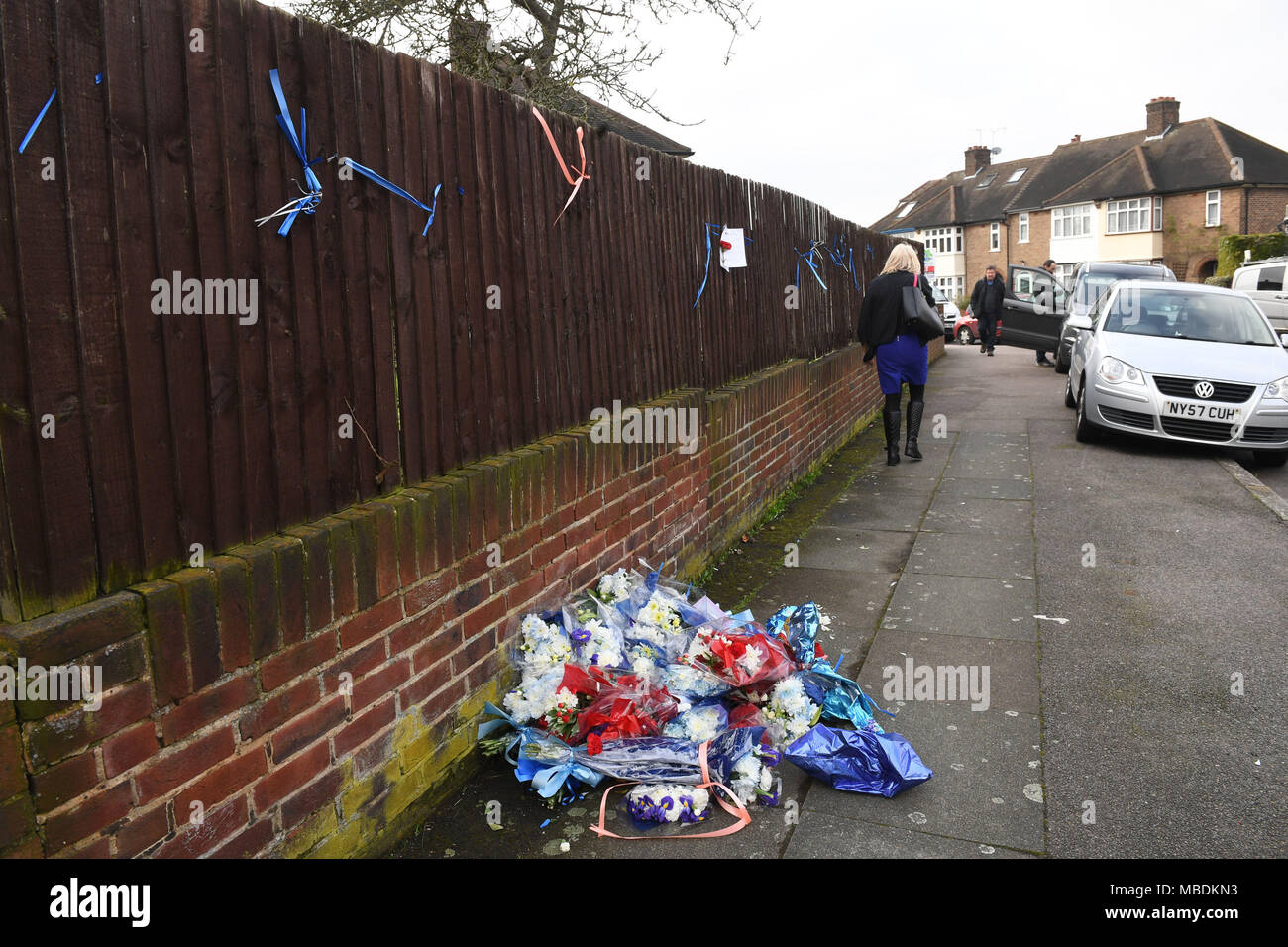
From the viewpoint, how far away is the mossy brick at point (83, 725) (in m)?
1.82

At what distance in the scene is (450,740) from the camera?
316 cm

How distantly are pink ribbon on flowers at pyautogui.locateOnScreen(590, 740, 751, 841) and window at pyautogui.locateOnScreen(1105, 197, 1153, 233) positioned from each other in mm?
50585

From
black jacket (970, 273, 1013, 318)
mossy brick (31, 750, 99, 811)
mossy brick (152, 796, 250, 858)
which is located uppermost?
black jacket (970, 273, 1013, 318)

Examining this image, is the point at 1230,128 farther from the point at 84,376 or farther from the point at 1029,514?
the point at 84,376

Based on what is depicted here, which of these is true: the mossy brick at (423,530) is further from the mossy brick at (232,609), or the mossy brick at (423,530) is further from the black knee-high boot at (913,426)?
the black knee-high boot at (913,426)

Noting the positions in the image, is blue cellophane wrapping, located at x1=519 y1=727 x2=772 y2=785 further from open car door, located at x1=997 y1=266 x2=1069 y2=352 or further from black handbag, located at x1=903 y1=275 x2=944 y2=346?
open car door, located at x1=997 y1=266 x2=1069 y2=352

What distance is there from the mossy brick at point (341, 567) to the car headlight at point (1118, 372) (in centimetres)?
840

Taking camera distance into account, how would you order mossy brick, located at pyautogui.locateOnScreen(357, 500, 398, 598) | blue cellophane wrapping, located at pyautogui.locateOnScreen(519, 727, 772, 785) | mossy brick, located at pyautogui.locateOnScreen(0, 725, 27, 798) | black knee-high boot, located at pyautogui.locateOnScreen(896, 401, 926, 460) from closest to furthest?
mossy brick, located at pyautogui.locateOnScreen(0, 725, 27, 798), mossy brick, located at pyautogui.locateOnScreen(357, 500, 398, 598), blue cellophane wrapping, located at pyautogui.locateOnScreen(519, 727, 772, 785), black knee-high boot, located at pyautogui.locateOnScreen(896, 401, 926, 460)

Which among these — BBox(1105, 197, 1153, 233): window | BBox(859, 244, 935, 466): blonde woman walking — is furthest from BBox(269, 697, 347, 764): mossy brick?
BBox(1105, 197, 1153, 233): window

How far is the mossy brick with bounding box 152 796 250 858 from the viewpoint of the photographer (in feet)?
7.05

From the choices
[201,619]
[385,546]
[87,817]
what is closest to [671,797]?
[385,546]

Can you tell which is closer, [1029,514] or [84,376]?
[84,376]
